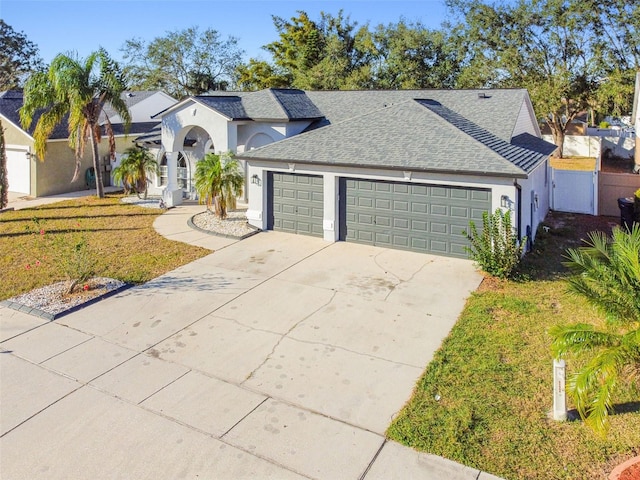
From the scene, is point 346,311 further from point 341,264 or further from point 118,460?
point 118,460

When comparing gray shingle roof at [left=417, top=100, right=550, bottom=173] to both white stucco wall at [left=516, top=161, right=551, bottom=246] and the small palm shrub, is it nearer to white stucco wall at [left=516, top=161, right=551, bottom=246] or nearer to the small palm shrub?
white stucco wall at [left=516, top=161, right=551, bottom=246]

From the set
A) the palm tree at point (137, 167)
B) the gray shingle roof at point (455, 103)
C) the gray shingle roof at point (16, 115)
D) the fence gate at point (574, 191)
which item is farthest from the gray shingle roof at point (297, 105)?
the gray shingle roof at point (16, 115)

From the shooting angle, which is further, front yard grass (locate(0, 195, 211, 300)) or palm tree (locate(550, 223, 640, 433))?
front yard grass (locate(0, 195, 211, 300))

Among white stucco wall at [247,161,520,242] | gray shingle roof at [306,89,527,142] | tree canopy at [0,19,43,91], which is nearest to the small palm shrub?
white stucco wall at [247,161,520,242]

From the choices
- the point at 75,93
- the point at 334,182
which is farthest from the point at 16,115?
the point at 334,182

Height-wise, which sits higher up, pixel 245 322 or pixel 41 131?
pixel 41 131

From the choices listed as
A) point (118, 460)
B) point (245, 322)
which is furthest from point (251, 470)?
point (245, 322)

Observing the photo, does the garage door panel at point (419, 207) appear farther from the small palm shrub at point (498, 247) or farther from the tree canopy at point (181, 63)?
the tree canopy at point (181, 63)
